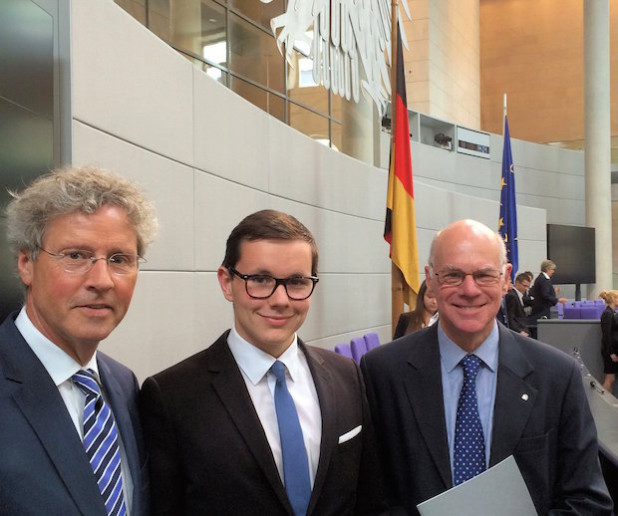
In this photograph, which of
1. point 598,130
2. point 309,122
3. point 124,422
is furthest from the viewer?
point 598,130

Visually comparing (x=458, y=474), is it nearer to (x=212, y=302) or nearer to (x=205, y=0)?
(x=212, y=302)

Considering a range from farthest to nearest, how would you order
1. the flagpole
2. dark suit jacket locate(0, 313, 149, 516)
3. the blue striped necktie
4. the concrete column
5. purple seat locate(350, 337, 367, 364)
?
the concrete column, the flagpole, purple seat locate(350, 337, 367, 364), the blue striped necktie, dark suit jacket locate(0, 313, 149, 516)

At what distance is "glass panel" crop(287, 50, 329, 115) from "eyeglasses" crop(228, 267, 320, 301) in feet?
21.7

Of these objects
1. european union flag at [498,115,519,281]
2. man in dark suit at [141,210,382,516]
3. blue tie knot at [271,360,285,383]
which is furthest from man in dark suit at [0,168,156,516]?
european union flag at [498,115,519,281]

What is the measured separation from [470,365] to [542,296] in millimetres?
10234

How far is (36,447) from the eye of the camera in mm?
1159

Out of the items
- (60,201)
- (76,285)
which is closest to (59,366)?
(76,285)

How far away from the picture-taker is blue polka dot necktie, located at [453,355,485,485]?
1583mm

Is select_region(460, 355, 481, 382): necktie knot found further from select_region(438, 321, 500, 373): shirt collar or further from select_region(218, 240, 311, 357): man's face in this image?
select_region(218, 240, 311, 357): man's face

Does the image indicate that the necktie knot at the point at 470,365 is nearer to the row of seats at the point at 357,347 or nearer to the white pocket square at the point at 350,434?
the white pocket square at the point at 350,434

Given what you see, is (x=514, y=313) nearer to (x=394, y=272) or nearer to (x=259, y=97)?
(x=394, y=272)

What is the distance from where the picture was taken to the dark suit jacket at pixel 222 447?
1.40 meters

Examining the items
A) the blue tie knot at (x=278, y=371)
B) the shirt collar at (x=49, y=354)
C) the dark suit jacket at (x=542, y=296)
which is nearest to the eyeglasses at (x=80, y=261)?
the shirt collar at (x=49, y=354)

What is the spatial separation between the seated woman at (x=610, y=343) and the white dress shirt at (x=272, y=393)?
7460 millimetres
